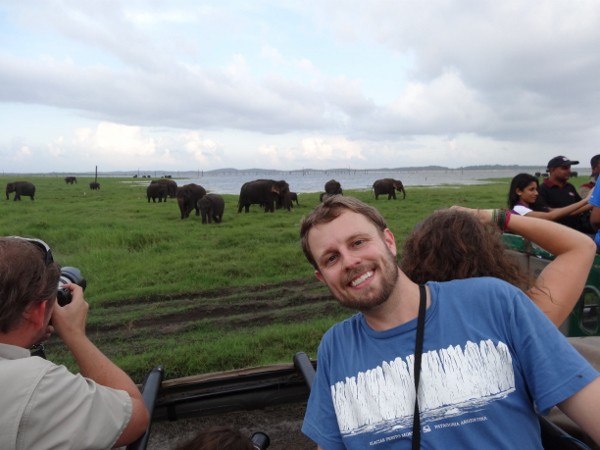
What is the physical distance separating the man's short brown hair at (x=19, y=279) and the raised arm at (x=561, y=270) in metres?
2.01

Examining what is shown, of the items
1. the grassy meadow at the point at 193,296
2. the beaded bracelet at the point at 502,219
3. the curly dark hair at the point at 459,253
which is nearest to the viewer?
the curly dark hair at the point at 459,253

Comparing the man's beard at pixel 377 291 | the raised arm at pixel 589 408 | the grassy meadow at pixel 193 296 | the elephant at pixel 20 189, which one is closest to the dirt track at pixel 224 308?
the grassy meadow at pixel 193 296

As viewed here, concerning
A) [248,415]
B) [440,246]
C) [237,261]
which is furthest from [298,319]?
[440,246]

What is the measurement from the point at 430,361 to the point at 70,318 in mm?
1530

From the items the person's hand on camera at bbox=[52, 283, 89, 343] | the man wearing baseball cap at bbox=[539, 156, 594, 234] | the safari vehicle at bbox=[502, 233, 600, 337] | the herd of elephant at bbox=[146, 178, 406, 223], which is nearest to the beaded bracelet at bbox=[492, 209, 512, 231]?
the safari vehicle at bbox=[502, 233, 600, 337]

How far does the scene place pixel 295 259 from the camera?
9641 millimetres

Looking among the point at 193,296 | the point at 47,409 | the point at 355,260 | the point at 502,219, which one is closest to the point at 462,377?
the point at 355,260

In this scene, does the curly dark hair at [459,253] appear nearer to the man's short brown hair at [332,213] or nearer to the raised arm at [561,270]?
the raised arm at [561,270]

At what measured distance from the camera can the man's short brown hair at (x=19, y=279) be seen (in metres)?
1.66

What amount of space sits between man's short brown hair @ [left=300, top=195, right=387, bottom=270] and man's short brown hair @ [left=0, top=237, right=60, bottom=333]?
985mm

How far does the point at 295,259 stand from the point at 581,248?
7589mm

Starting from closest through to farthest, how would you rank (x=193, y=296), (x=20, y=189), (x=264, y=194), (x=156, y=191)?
(x=193, y=296), (x=264, y=194), (x=156, y=191), (x=20, y=189)

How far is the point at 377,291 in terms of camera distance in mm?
1763

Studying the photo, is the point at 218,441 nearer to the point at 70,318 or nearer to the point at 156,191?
the point at 70,318
